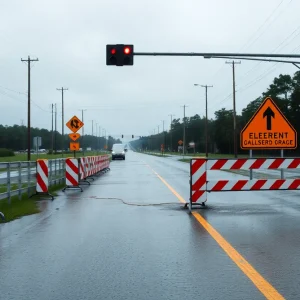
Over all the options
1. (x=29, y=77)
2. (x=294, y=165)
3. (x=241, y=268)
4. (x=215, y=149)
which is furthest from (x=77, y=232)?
(x=215, y=149)

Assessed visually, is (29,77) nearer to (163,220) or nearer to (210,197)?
(210,197)

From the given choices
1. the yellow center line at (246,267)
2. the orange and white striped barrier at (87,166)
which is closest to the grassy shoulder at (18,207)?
the yellow center line at (246,267)

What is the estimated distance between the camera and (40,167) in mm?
16516

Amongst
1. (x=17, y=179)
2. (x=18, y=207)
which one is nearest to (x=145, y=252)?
(x=18, y=207)

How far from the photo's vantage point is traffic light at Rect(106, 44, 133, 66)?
1944 centimetres

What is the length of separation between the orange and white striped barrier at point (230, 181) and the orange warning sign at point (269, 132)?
1589mm

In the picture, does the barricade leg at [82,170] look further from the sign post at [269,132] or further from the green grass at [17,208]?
the sign post at [269,132]

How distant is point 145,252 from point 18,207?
23.2ft

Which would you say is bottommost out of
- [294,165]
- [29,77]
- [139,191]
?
[139,191]

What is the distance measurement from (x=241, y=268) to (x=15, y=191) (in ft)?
33.2

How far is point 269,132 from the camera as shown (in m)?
15.4

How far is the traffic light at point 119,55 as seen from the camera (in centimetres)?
1944

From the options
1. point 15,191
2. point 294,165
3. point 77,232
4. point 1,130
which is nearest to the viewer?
point 77,232

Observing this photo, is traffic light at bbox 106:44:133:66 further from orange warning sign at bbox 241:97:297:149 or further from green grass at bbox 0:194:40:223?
green grass at bbox 0:194:40:223
